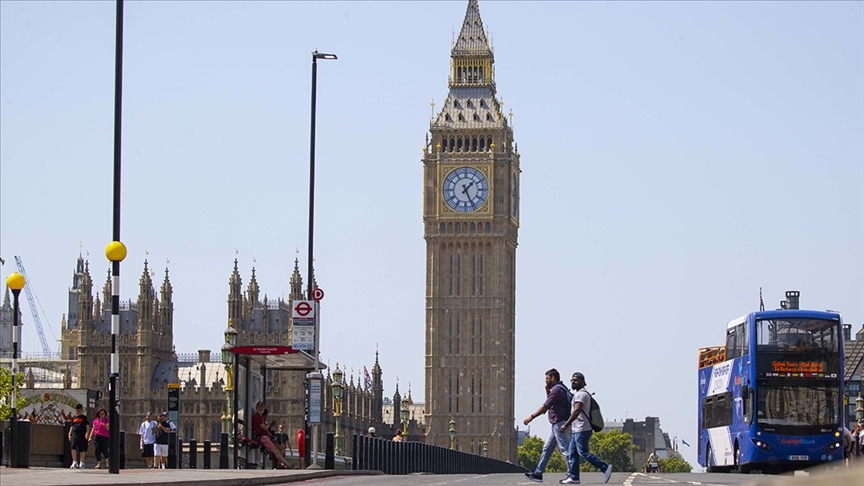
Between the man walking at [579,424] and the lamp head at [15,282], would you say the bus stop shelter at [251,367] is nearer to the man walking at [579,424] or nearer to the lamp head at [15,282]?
the lamp head at [15,282]

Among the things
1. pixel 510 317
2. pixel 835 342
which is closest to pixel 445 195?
pixel 510 317

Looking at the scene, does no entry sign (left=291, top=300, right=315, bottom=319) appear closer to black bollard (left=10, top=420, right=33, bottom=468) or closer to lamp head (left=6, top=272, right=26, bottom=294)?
lamp head (left=6, top=272, right=26, bottom=294)

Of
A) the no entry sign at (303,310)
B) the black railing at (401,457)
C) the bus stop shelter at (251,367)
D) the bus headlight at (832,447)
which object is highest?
the no entry sign at (303,310)

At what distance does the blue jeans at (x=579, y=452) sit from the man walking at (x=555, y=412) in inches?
7.1

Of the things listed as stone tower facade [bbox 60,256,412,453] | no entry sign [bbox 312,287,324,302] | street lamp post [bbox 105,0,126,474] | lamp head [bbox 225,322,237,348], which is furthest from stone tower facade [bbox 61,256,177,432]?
street lamp post [bbox 105,0,126,474]

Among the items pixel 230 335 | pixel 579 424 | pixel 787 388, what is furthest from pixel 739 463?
pixel 230 335

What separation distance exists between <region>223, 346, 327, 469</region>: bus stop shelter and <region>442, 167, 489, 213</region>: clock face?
83.9 metres

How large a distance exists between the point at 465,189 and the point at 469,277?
247 inches

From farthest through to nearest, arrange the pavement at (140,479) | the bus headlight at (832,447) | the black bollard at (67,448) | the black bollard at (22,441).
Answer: the bus headlight at (832,447), the black bollard at (67,448), the black bollard at (22,441), the pavement at (140,479)

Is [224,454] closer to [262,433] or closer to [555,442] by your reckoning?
[262,433]

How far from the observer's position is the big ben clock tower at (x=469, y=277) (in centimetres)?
12338

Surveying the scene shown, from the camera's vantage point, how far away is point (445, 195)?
123 metres

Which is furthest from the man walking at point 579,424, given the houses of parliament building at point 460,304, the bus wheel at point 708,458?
the houses of parliament building at point 460,304

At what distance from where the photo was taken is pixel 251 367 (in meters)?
38.2
